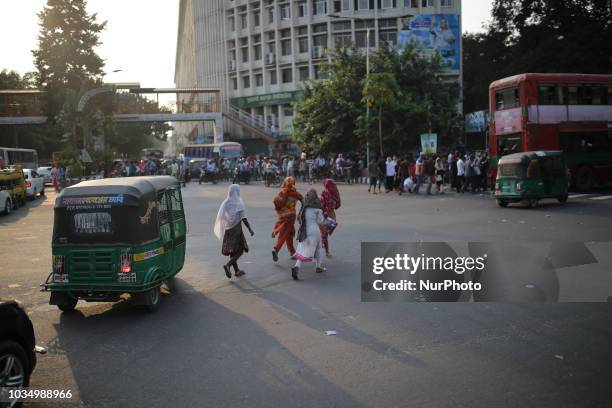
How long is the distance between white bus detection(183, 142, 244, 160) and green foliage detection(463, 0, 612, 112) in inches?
902

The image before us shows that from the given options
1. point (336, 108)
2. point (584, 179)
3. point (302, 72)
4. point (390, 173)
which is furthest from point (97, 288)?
point (302, 72)

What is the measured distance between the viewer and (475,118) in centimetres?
4762

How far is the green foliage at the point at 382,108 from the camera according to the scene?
36.6 metres

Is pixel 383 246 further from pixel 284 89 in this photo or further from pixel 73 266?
pixel 284 89

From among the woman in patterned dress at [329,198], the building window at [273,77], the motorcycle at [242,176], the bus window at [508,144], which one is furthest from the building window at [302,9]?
the woman in patterned dress at [329,198]

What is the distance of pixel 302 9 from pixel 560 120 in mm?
43775

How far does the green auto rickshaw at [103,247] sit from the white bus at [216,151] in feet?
140

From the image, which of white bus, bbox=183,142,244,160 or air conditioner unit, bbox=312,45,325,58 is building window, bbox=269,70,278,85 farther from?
white bus, bbox=183,142,244,160

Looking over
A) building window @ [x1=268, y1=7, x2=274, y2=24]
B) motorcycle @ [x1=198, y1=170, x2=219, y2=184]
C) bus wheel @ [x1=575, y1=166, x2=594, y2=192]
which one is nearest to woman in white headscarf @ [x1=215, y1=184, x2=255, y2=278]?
bus wheel @ [x1=575, y1=166, x2=594, y2=192]

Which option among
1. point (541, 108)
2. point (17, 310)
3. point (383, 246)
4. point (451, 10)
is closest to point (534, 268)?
point (383, 246)

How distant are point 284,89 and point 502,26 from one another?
2223 cm

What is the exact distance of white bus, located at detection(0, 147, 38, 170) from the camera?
4146cm

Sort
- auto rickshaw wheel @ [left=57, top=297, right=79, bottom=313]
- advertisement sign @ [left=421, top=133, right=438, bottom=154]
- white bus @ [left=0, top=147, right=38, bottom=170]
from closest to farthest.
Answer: auto rickshaw wheel @ [left=57, top=297, right=79, bottom=313] < advertisement sign @ [left=421, top=133, right=438, bottom=154] < white bus @ [left=0, top=147, right=38, bottom=170]

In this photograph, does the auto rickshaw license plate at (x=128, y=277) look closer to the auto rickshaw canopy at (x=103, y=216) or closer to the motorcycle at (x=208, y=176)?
the auto rickshaw canopy at (x=103, y=216)
